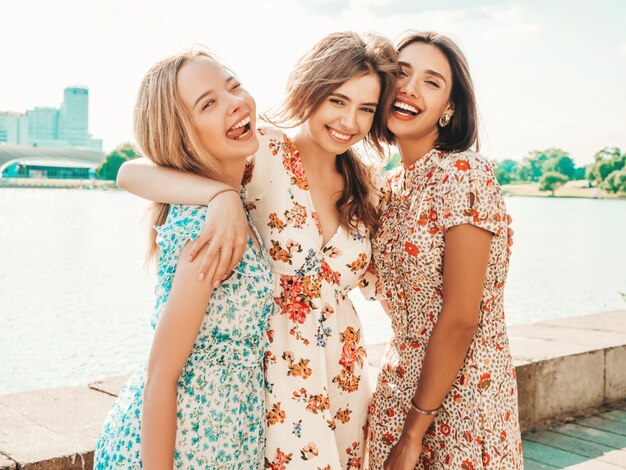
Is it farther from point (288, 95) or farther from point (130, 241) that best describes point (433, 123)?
point (130, 241)

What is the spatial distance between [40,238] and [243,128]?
32.8 metres

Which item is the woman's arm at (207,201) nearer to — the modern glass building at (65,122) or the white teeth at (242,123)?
the white teeth at (242,123)

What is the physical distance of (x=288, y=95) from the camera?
2.63 m

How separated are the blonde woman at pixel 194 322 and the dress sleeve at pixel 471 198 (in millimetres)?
573

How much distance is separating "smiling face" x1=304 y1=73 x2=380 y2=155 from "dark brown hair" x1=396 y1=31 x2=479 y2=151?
0.78 feet

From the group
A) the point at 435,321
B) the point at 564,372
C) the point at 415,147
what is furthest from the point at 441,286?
the point at 564,372

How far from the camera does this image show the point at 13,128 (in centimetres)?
16250

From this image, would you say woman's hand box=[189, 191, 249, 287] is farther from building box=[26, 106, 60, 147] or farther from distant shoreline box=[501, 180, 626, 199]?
building box=[26, 106, 60, 147]

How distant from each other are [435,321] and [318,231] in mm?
478

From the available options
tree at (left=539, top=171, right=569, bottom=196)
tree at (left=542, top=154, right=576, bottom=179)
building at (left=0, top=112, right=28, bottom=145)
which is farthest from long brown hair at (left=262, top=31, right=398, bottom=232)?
building at (left=0, top=112, right=28, bottom=145)

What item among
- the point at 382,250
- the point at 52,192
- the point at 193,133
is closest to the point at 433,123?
the point at 382,250

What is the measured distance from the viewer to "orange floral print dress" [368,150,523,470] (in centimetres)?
223

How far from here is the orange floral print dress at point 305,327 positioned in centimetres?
225

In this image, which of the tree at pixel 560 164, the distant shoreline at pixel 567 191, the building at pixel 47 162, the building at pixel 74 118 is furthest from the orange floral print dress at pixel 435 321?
the building at pixel 74 118
